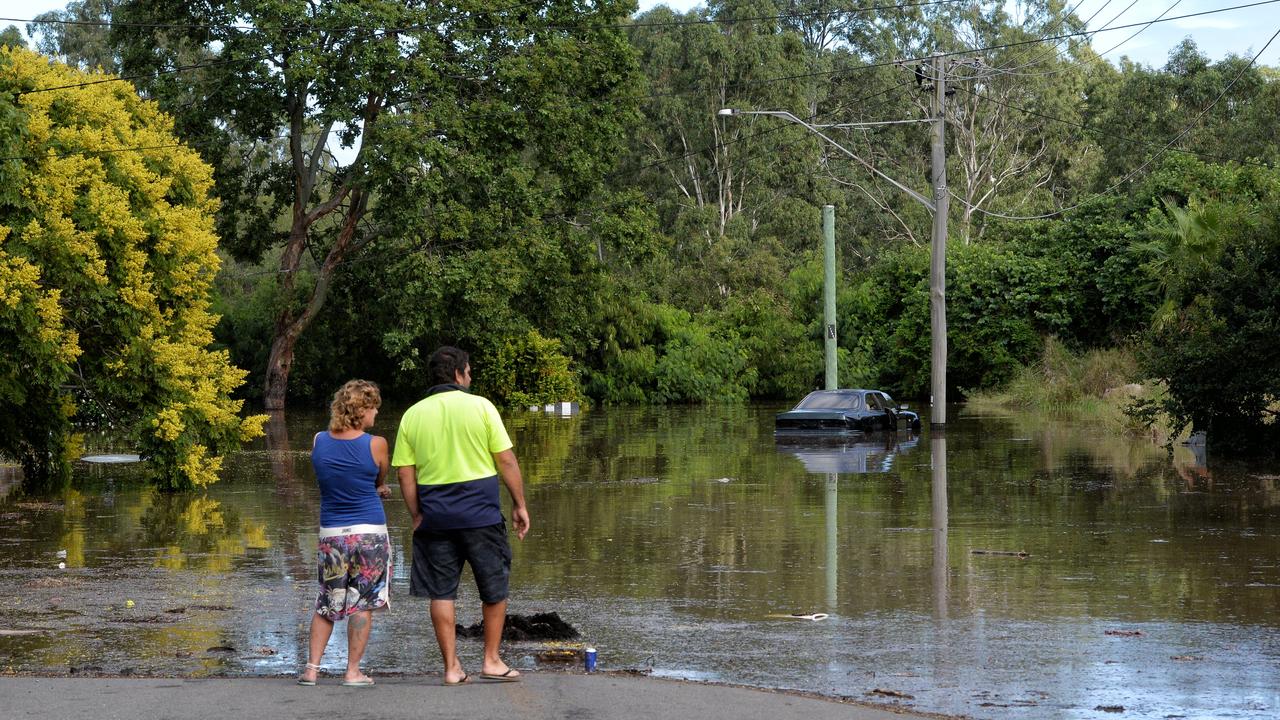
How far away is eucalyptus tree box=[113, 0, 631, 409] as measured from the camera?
40.4m

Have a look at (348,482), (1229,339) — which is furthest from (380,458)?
(1229,339)

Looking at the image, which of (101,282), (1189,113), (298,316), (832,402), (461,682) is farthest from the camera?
(1189,113)

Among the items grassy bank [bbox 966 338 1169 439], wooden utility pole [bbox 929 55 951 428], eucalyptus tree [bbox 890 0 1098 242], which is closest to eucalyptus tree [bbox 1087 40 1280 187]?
eucalyptus tree [bbox 890 0 1098 242]

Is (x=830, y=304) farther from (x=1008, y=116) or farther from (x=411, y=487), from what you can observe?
(x=1008, y=116)

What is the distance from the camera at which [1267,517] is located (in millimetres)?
15539

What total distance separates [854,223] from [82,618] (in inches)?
2614

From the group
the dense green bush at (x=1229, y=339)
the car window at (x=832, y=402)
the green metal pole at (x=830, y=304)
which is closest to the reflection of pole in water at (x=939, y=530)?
the car window at (x=832, y=402)

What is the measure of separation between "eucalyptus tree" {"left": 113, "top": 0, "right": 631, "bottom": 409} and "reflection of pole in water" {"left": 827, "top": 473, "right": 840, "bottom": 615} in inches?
934

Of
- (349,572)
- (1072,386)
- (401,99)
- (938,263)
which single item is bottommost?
(1072,386)

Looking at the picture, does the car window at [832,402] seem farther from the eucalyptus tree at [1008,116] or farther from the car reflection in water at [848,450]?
the eucalyptus tree at [1008,116]

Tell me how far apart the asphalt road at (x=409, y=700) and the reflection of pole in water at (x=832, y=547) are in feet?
10.5

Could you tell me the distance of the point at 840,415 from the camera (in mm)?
29172

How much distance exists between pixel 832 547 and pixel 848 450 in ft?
44.9

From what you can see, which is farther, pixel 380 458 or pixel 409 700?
pixel 380 458
